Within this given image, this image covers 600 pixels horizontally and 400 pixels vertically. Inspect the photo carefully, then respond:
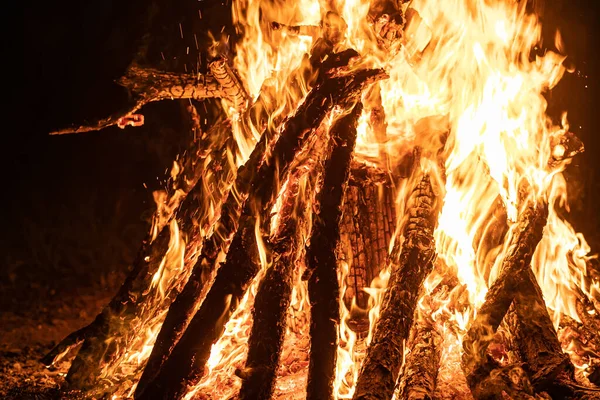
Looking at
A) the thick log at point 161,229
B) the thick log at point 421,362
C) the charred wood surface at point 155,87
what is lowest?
the thick log at point 421,362

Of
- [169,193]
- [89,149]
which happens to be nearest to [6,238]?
[89,149]

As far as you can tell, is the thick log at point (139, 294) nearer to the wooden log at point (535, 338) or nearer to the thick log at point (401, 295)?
the thick log at point (401, 295)

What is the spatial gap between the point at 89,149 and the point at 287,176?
271 centimetres

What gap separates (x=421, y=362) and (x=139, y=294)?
1.62m

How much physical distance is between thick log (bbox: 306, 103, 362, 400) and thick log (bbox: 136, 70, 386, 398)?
0.60 feet

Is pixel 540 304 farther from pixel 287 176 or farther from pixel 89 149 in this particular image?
pixel 89 149

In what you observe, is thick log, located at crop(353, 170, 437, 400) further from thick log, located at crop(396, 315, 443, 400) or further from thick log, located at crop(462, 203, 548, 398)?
thick log, located at crop(462, 203, 548, 398)

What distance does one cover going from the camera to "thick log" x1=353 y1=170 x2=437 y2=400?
6.66 ft

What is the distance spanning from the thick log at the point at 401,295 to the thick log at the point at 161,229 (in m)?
1.33

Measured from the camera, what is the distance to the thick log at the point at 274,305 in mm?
2076

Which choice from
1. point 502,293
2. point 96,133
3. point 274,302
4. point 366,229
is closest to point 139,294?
point 274,302

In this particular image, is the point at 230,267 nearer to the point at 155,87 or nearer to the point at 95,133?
the point at 155,87

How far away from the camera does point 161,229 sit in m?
3.09

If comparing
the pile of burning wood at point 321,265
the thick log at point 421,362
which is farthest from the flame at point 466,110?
the thick log at point 421,362
